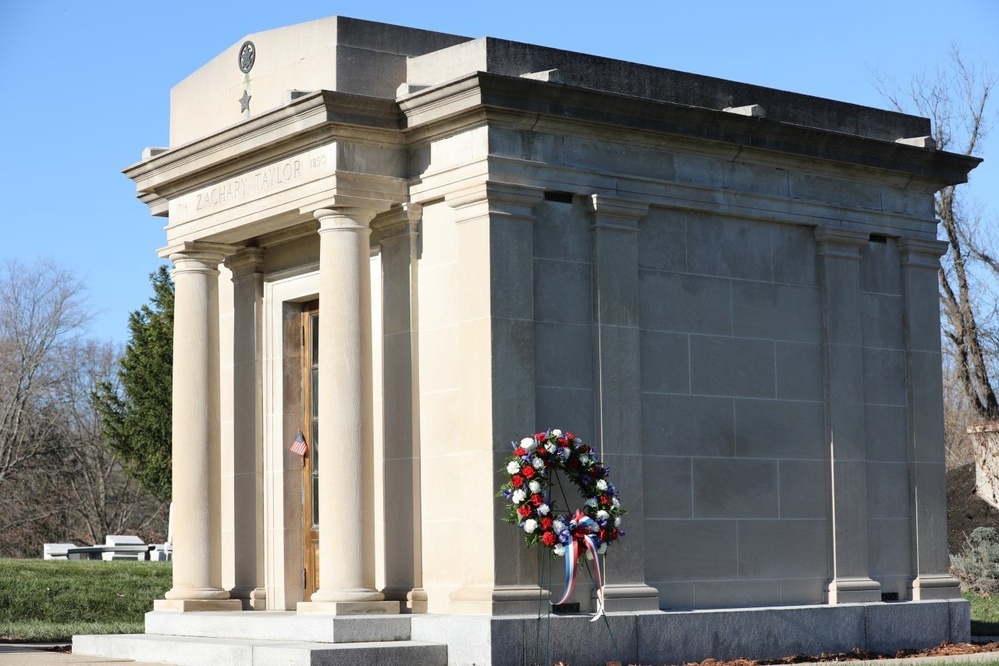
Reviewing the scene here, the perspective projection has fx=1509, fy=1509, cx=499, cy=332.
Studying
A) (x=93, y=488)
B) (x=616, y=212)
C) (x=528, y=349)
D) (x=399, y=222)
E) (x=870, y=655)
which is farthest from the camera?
(x=93, y=488)

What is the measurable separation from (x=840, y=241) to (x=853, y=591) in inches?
164

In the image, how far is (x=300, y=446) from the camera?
1833 centimetres

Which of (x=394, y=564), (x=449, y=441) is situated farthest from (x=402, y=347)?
(x=394, y=564)

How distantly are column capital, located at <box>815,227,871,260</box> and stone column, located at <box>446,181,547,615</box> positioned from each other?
13.8 ft

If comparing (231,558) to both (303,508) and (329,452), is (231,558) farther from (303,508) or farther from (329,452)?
(329,452)

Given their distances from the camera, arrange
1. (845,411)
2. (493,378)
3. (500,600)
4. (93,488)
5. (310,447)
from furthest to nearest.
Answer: (93,488) → (310,447) → (845,411) → (493,378) → (500,600)

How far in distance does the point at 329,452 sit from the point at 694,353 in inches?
168

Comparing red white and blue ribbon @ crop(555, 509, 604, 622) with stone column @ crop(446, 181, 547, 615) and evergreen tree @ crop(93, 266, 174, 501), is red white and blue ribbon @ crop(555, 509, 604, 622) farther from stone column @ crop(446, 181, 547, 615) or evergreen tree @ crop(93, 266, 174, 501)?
evergreen tree @ crop(93, 266, 174, 501)

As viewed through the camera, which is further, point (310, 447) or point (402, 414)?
point (310, 447)

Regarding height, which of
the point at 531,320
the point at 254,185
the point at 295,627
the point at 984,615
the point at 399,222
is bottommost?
the point at 984,615

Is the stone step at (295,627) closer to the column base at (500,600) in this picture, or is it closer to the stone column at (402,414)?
the column base at (500,600)

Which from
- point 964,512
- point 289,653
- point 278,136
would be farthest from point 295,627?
point 964,512

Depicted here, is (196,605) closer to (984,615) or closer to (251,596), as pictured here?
(251,596)

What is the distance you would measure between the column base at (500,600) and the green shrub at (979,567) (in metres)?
15.0
